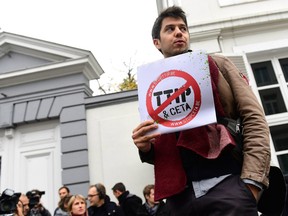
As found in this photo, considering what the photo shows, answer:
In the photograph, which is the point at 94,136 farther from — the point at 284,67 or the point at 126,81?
the point at 126,81

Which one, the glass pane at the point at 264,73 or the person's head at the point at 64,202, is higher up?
the glass pane at the point at 264,73

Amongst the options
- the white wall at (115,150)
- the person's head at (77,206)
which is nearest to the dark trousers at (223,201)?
the person's head at (77,206)

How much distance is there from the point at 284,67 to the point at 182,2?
7.55 ft

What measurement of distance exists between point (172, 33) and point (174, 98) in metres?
0.41

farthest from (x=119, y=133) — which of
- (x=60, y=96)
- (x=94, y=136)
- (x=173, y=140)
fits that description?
(x=173, y=140)

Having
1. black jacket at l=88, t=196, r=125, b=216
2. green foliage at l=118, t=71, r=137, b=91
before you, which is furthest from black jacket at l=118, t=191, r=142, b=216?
green foliage at l=118, t=71, r=137, b=91

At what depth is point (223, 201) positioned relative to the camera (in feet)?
4.14

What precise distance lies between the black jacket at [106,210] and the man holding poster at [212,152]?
11.5 ft

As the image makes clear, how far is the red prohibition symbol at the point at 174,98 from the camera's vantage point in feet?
4.59

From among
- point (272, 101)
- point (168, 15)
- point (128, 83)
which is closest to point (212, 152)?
point (168, 15)

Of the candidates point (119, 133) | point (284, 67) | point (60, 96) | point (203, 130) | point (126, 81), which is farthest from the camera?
point (126, 81)

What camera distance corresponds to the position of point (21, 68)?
8.02 metres

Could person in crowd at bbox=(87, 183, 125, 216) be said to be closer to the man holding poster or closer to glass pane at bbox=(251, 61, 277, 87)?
glass pane at bbox=(251, 61, 277, 87)

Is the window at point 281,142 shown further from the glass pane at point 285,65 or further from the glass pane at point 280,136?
the glass pane at point 285,65
